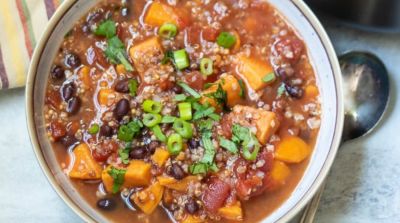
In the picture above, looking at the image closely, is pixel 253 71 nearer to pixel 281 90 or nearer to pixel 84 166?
pixel 281 90

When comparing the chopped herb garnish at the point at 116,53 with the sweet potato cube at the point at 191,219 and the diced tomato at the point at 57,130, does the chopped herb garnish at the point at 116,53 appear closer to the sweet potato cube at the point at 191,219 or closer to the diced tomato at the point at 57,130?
the diced tomato at the point at 57,130

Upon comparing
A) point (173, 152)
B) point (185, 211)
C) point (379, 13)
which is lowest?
point (185, 211)

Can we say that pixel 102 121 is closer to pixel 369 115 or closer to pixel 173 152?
pixel 173 152

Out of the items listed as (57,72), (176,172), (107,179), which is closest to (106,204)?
(107,179)

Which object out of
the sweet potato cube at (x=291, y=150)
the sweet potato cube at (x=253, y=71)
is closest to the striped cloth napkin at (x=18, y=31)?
the sweet potato cube at (x=253, y=71)

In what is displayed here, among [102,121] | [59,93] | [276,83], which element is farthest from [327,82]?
[59,93]
